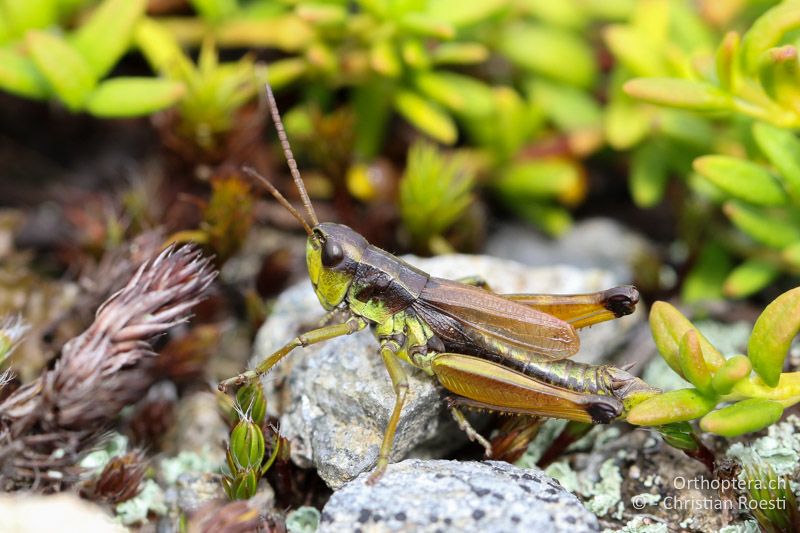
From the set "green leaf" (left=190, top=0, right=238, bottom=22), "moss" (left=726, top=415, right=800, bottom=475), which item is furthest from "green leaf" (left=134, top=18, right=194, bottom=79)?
"moss" (left=726, top=415, right=800, bottom=475)

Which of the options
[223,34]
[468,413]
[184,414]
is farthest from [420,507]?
[223,34]

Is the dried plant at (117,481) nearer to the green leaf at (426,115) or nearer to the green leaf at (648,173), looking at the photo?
the green leaf at (426,115)

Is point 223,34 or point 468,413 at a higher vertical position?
point 223,34

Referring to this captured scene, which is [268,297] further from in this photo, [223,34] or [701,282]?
[701,282]

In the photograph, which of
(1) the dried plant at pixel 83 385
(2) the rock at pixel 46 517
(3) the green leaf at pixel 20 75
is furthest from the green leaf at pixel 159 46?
(2) the rock at pixel 46 517

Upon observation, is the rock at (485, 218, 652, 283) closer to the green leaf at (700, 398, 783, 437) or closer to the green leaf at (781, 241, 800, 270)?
the green leaf at (781, 241, 800, 270)
